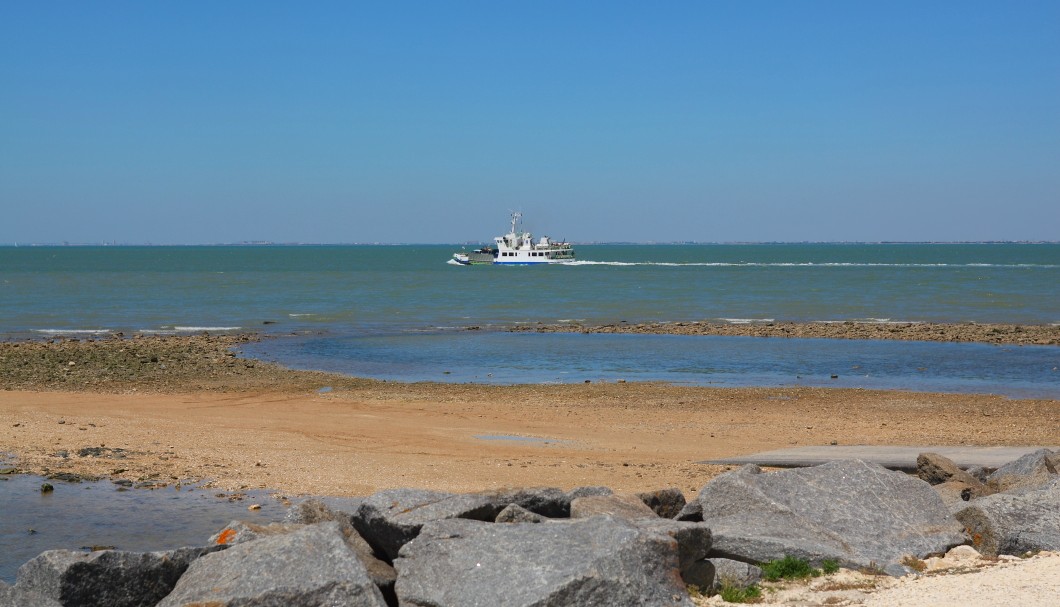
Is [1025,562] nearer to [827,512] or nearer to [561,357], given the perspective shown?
[827,512]

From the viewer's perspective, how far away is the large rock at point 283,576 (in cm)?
648

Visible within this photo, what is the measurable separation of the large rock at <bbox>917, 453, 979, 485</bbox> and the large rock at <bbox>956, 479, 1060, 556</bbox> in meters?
2.09

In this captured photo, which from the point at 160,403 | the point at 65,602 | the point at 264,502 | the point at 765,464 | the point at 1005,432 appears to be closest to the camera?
the point at 65,602

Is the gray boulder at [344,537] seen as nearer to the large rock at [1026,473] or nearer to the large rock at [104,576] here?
the large rock at [104,576]

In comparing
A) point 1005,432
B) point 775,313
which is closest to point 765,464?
point 1005,432

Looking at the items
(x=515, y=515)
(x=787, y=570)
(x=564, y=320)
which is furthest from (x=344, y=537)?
(x=564, y=320)

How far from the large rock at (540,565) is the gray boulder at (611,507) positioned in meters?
1.05

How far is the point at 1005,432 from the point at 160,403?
14.9 m

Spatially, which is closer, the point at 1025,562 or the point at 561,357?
the point at 1025,562

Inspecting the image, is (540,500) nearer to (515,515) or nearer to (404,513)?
(515,515)

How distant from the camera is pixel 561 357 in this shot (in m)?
31.0

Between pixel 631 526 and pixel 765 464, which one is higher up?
pixel 631 526

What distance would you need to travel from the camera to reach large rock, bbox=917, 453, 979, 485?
11.7 metres

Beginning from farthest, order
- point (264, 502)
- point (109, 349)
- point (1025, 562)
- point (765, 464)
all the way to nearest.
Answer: point (109, 349), point (765, 464), point (264, 502), point (1025, 562)
